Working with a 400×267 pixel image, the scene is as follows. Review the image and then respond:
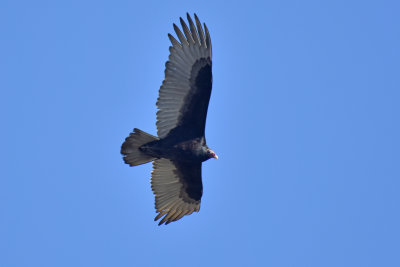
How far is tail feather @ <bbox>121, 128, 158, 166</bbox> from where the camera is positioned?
14.2 m

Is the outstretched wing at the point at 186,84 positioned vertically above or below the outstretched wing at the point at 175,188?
above

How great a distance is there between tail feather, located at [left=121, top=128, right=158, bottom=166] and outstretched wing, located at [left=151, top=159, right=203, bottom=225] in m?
0.85

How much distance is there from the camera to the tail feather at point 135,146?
1422cm

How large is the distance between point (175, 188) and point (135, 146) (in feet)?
4.83

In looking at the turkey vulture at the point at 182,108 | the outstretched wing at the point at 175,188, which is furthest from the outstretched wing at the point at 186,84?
the outstretched wing at the point at 175,188

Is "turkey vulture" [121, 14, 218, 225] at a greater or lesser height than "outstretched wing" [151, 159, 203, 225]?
greater

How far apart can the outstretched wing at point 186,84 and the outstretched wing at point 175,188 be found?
97 cm

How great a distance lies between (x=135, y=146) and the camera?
14.3 m

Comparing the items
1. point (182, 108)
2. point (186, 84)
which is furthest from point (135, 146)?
point (186, 84)

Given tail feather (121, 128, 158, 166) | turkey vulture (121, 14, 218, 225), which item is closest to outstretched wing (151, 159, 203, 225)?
turkey vulture (121, 14, 218, 225)

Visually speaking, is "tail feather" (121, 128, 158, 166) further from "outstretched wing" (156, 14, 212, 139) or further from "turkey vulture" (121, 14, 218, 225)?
"outstretched wing" (156, 14, 212, 139)

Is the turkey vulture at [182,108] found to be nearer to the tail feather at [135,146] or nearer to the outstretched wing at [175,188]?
the tail feather at [135,146]

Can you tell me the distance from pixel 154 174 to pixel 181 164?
0.54m

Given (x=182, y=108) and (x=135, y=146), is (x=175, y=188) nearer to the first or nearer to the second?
(x=135, y=146)
